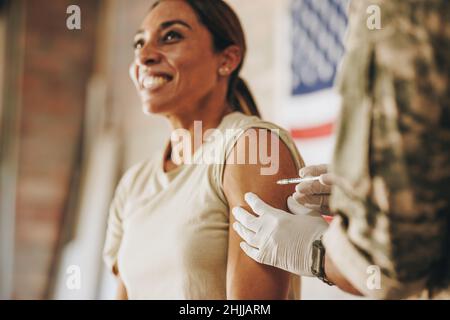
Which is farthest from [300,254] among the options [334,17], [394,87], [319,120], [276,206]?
[334,17]

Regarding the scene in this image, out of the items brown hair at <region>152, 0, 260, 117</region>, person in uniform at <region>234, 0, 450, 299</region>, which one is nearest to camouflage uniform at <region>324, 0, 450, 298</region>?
person in uniform at <region>234, 0, 450, 299</region>

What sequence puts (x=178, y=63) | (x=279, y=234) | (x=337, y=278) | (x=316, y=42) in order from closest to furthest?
(x=337, y=278), (x=279, y=234), (x=178, y=63), (x=316, y=42)

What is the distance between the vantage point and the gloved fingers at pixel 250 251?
3.08 ft

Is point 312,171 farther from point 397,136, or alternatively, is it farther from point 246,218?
point 397,136

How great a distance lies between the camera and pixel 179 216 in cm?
105

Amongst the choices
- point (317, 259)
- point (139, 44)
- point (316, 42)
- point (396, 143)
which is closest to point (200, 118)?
point (139, 44)

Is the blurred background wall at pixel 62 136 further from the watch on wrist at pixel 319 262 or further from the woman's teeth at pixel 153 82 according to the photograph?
the watch on wrist at pixel 319 262

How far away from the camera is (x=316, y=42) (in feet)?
6.36

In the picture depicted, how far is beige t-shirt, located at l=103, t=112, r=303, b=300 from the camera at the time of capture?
1.02m

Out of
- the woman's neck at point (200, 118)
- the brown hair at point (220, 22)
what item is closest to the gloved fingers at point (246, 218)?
the woman's neck at point (200, 118)

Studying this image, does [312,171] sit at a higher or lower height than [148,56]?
lower

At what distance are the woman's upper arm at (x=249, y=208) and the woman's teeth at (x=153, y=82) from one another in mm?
230

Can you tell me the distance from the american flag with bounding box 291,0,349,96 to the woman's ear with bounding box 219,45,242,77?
70 centimetres

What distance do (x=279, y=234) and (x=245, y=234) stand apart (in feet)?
0.22
